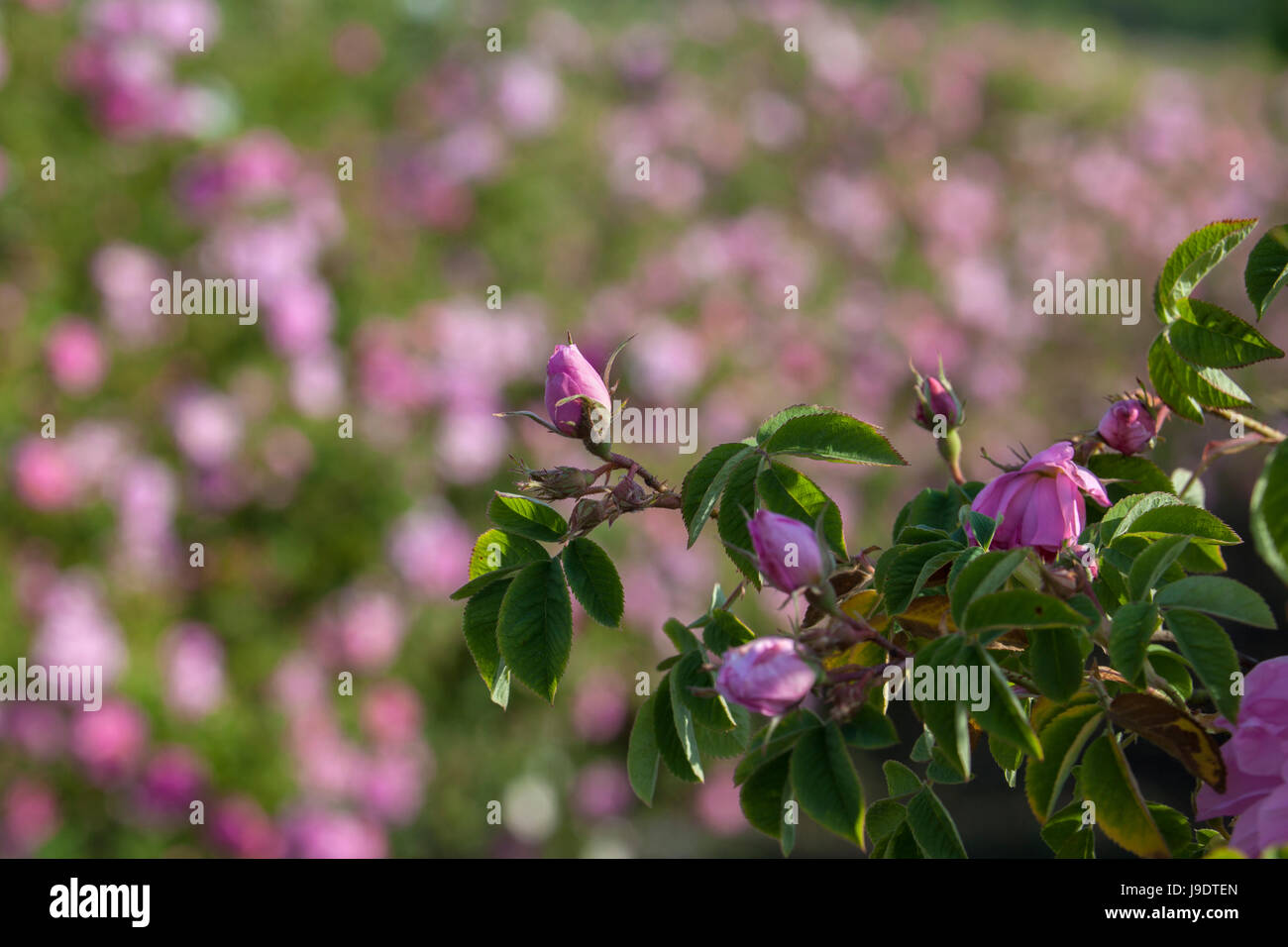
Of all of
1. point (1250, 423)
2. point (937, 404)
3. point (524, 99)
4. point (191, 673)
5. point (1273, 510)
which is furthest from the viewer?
point (524, 99)

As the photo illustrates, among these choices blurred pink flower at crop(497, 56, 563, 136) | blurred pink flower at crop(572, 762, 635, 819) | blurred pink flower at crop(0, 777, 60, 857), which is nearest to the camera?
blurred pink flower at crop(0, 777, 60, 857)

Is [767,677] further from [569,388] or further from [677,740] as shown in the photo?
[569,388]

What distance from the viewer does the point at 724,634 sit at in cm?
60

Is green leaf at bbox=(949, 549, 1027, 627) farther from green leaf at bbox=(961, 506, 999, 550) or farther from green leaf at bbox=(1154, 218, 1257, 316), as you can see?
green leaf at bbox=(1154, 218, 1257, 316)

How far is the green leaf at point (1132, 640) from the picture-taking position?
1.66 feet

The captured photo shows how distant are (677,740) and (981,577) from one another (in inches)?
7.1

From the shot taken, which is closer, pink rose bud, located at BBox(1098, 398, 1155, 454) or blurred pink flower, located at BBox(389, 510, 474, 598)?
pink rose bud, located at BBox(1098, 398, 1155, 454)

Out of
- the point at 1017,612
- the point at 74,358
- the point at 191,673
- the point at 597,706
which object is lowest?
the point at 597,706

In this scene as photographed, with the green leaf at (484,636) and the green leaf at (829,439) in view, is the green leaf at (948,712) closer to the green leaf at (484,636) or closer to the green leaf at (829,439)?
the green leaf at (829,439)

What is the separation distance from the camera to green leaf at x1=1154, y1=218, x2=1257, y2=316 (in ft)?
1.98

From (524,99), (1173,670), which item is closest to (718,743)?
(1173,670)

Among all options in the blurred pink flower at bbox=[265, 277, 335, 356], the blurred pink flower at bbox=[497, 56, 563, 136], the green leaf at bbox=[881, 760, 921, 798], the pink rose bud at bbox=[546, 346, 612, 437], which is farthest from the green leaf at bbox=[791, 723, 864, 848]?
the blurred pink flower at bbox=[497, 56, 563, 136]

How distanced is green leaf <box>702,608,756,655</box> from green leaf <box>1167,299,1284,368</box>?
28 cm
